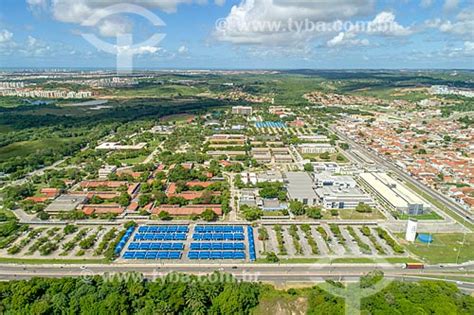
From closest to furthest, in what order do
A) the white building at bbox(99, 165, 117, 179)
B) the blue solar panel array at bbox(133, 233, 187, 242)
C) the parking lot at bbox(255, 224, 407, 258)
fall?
the parking lot at bbox(255, 224, 407, 258) < the blue solar panel array at bbox(133, 233, 187, 242) < the white building at bbox(99, 165, 117, 179)

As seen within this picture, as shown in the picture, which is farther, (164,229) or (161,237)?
(164,229)

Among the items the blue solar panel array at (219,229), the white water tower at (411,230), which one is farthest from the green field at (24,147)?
the white water tower at (411,230)

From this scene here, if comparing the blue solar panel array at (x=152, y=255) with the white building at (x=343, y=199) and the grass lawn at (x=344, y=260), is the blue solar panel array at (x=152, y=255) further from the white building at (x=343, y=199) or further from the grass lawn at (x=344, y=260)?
the white building at (x=343, y=199)

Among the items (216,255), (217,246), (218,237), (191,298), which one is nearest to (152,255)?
(216,255)

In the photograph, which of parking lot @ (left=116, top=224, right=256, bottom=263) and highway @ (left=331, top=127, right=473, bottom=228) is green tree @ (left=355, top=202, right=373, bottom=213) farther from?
parking lot @ (left=116, top=224, right=256, bottom=263)

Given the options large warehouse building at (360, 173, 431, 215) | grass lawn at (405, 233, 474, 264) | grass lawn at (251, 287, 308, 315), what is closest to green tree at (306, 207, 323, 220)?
grass lawn at (405, 233, 474, 264)

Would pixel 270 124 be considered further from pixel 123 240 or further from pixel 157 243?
pixel 123 240

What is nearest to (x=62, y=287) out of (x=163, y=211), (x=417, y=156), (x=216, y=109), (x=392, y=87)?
(x=163, y=211)

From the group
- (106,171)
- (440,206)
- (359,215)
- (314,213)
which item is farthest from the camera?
(106,171)
